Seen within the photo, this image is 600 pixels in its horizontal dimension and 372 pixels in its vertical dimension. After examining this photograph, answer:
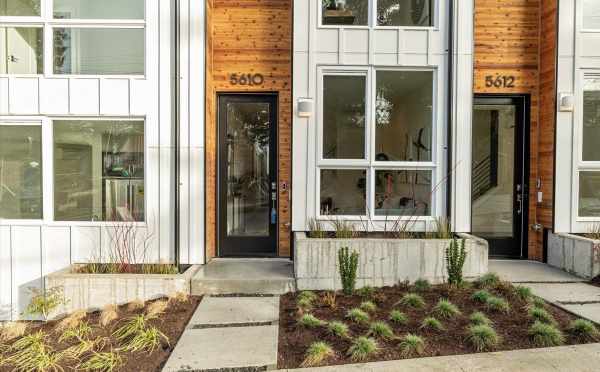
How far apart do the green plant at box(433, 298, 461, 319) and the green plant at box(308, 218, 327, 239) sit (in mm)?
1665

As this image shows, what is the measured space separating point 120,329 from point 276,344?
57.6 inches

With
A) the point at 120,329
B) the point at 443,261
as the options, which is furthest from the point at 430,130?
the point at 120,329

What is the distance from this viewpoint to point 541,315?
3.56 m

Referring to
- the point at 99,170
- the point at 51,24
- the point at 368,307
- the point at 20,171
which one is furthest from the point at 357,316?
the point at 51,24

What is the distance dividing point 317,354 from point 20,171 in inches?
196

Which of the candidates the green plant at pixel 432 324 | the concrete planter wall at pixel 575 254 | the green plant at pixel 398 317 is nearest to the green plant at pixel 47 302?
the green plant at pixel 398 317

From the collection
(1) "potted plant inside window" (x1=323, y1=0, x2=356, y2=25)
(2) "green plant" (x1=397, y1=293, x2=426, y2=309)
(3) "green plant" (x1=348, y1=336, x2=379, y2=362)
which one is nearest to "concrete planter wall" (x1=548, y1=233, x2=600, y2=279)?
(2) "green plant" (x1=397, y1=293, x2=426, y2=309)

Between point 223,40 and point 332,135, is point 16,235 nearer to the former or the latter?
point 223,40

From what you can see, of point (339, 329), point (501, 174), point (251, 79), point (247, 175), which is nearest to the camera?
point (339, 329)

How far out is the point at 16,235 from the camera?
17.0ft

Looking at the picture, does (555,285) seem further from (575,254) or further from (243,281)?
(243,281)

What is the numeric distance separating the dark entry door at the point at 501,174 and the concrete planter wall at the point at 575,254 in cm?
49

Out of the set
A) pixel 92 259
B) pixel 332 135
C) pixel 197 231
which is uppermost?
pixel 332 135

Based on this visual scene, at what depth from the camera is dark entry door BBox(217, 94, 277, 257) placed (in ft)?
19.1
